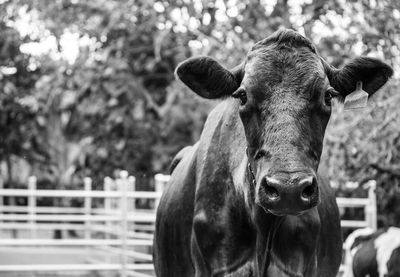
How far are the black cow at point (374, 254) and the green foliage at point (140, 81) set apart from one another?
2.33 ft

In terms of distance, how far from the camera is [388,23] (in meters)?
9.16

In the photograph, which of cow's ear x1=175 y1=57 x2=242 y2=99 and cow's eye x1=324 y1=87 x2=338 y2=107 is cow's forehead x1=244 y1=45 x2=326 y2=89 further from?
cow's ear x1=175 y1=57 x2=242 y2=99

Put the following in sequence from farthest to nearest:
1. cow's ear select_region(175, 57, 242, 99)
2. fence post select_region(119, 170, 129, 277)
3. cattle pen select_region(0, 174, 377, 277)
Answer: fence post select_region(119, 170, 129, 277), cattle pen select_region(0, 174, 377, 277), cow's ear select_region(175, 57, 242, 99)

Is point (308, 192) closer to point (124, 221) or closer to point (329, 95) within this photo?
point (329, 95)

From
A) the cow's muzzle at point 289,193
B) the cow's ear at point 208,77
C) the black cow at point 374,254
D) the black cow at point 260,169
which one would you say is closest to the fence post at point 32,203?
the black cow at point 374,254

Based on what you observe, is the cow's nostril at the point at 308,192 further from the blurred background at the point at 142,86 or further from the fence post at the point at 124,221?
the fence post at the point at 124,221

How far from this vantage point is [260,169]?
3727 mm

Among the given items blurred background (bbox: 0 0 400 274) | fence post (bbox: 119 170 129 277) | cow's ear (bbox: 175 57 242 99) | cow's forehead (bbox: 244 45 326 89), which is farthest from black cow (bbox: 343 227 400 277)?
cow's forehead (bbox: 244 45 326 89)

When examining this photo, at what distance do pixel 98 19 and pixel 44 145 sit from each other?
888cm

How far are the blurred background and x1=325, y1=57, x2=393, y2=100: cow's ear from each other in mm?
2949

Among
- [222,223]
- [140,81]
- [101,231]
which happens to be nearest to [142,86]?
[140,81]

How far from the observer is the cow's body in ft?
14.0

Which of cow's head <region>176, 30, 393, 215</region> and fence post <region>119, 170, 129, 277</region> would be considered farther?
fence post <region>119, 170, 129, 277</region>

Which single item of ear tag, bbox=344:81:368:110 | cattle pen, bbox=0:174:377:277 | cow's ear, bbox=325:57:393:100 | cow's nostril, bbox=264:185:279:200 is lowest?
cattle pen, bbox=0:174:377:277
